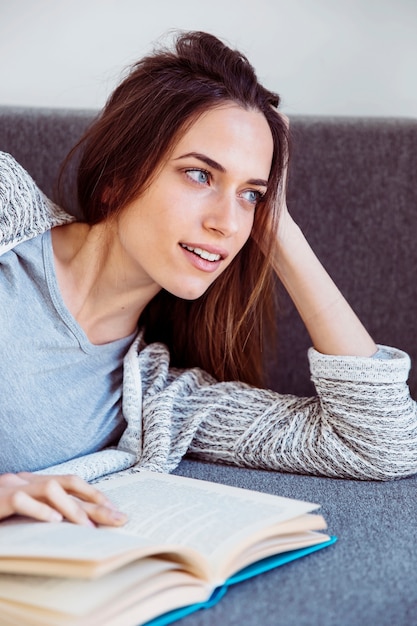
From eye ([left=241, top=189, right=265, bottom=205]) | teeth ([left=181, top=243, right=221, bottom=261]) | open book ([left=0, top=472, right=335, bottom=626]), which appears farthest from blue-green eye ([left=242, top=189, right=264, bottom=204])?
open book ([left=0, top=472, right=335, bottom=626])

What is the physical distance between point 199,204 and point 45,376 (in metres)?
0.37

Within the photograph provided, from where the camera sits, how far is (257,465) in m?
1.39

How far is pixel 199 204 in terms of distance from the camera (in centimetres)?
129

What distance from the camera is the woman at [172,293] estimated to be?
1.30m

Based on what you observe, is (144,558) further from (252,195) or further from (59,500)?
(252,195)

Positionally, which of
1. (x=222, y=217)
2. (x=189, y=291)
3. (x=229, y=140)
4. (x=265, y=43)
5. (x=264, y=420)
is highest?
(x=265, y=43)

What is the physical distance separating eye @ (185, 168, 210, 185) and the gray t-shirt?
280mm

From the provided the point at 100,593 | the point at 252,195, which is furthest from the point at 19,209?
the point at 100,593

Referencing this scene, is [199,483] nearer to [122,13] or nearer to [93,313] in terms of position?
[93,313]

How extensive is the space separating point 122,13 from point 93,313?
30.5 inches

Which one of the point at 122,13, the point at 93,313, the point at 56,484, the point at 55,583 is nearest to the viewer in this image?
the point at 55,583

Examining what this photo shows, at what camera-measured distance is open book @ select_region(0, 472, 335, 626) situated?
76 centimetres

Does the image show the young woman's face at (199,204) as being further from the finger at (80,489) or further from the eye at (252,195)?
the finger at (80,489)

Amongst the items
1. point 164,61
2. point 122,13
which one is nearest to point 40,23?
point 122,13
